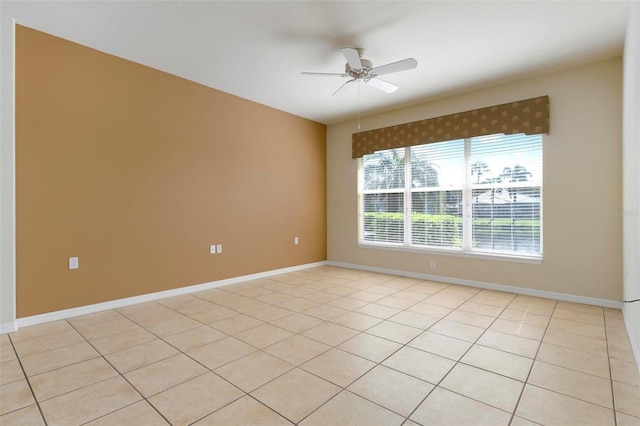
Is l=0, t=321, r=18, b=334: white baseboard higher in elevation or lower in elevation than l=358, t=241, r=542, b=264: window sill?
lower

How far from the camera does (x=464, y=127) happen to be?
4.55 metres

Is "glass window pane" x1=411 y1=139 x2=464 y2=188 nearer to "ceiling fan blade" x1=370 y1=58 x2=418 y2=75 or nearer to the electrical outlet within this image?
"ceiling fan blade" x1=370 y1=58 x2=418 y2=75

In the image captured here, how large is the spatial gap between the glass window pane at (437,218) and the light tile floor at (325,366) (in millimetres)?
1397

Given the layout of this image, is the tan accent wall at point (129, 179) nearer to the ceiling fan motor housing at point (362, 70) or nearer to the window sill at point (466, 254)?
the window sill at point (466, 254)

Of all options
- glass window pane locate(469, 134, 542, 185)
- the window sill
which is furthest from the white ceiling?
the window sill

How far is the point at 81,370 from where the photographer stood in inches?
86.0

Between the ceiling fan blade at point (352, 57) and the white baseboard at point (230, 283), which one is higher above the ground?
the ceiling fan blade at point (352, 57)

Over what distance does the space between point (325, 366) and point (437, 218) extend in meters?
3.48

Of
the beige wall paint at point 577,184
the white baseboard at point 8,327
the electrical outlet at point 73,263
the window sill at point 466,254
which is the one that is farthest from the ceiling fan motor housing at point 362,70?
the white baseboard at point 8,327

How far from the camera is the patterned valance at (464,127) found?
13.0ft

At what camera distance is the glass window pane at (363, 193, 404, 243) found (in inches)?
214

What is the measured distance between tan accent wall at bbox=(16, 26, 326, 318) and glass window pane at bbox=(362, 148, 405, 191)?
5.53 feet

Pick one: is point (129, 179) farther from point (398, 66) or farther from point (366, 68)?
point (398, 66)

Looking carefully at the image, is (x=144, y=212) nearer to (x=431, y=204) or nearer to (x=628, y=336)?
(x=431, y=204)
